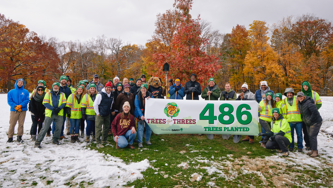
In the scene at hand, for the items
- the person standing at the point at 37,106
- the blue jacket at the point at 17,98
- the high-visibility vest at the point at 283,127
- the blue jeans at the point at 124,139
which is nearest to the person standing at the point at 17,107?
the blue jacket at the point at 17,98

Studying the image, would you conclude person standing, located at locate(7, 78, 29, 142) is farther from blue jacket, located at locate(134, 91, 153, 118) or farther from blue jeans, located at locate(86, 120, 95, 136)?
blue jacket, located at locate(134, 91, 153, 118)

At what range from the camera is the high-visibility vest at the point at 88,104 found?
5543 millimetres

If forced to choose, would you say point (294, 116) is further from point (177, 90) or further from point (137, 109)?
point (137, 109)

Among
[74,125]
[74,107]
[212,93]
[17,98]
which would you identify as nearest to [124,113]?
[74,107]

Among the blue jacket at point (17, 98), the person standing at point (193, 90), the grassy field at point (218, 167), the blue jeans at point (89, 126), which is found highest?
the person standing at point (193, 90)

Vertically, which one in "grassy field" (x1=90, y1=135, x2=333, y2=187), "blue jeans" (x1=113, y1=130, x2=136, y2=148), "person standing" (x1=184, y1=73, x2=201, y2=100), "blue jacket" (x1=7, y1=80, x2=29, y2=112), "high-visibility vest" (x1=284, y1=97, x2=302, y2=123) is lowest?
"grassy field" (x1=90, y1=135, x2=333, y2=187)

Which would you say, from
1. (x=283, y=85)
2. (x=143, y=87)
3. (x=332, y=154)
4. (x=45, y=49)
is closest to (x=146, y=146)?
(x=143, y=87)

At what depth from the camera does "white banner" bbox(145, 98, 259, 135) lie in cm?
536

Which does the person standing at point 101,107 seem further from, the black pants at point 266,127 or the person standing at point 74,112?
the black pants at point 266,127

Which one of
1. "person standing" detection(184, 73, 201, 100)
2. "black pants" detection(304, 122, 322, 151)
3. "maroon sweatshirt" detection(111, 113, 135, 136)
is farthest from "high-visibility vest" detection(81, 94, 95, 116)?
"black pants" detection(304, 122, 322, 151)

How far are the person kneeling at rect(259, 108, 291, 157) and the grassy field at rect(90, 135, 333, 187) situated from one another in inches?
9.9

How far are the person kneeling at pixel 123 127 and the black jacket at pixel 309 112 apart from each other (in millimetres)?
5004

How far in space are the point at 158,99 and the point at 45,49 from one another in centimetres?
3117

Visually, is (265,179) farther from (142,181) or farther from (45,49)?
(45,49)
